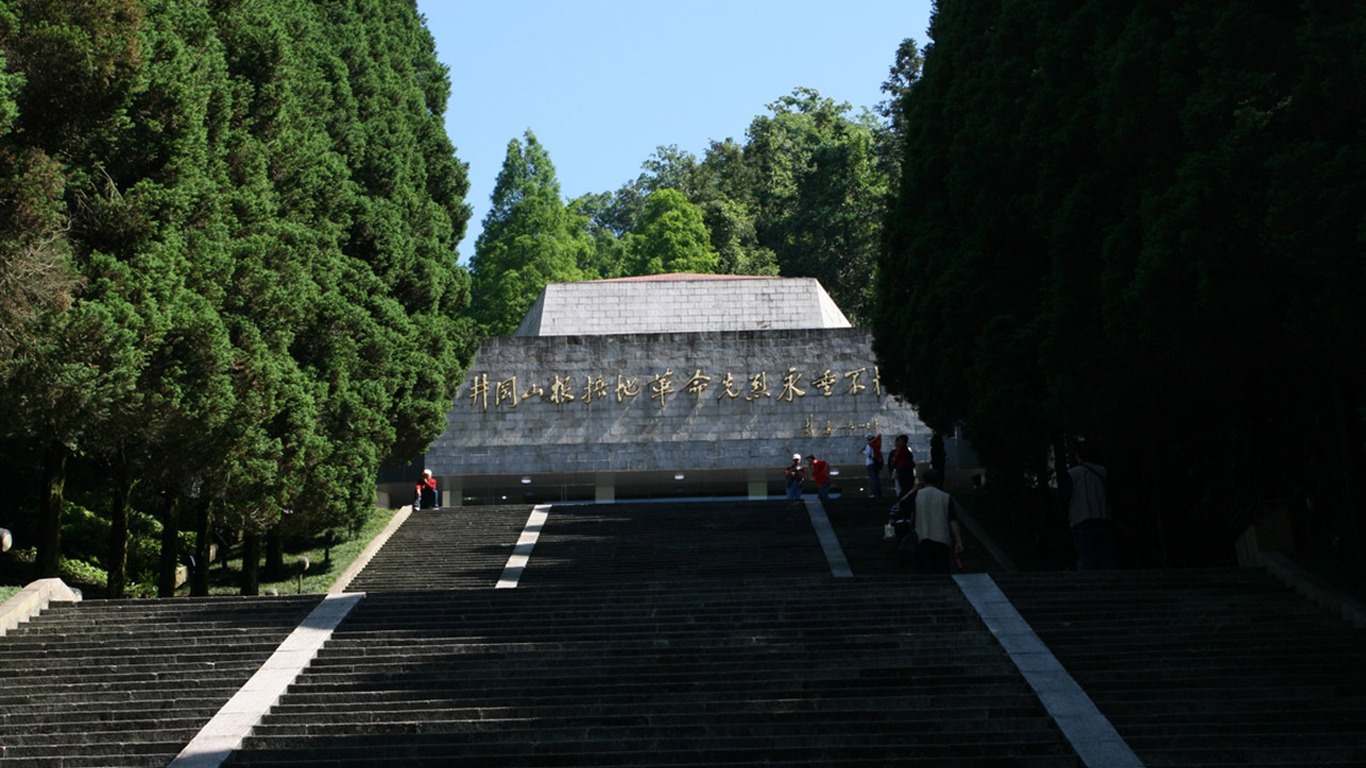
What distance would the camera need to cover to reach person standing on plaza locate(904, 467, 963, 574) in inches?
445

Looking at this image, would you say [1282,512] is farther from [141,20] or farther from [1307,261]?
[141,20]

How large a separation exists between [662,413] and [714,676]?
16975 mm

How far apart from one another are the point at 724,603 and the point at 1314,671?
3.59m

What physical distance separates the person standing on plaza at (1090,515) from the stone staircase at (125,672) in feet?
A: 17.6

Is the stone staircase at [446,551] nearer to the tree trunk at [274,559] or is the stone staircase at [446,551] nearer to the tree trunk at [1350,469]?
the tree trunk at [274,559]

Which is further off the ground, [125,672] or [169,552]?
[169,552]

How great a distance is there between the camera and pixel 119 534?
14555 mm

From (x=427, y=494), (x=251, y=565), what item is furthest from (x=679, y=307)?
(x=251, y=565)

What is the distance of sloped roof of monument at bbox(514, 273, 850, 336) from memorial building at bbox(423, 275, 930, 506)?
12.7 ft

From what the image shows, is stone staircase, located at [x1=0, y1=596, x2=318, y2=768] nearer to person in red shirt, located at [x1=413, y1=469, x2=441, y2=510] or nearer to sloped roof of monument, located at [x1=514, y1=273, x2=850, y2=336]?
person in red shirt, located at [x1=413, y1=469, x2=441, y2=510]

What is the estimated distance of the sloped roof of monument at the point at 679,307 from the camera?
99.1 ft

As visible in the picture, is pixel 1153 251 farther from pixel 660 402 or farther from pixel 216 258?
pixel 660 402

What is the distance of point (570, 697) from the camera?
29.1 ft

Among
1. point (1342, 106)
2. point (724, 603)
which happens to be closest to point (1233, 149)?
point (1342, 106)
